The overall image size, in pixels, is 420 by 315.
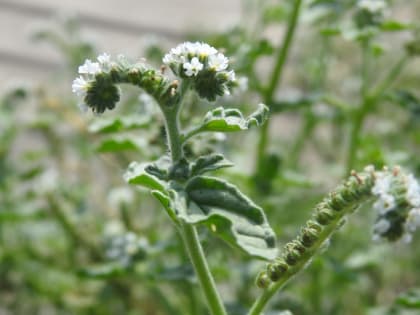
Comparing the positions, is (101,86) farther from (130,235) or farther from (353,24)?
(353,24)

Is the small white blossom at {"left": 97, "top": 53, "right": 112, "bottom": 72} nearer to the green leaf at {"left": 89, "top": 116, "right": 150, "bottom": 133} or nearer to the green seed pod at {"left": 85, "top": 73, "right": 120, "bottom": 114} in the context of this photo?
the green seed pod at {"left": 85, "top": 73, "right": 120, "bottom": 114}

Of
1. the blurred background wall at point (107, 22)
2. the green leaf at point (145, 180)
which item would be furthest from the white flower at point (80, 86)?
the blurred background wall at point (107, 22)

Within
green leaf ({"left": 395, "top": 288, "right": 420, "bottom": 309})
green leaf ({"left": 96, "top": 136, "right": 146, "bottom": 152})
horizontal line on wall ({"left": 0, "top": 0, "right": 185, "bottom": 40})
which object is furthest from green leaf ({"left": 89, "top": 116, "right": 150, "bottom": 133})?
horizontal line on wall ({"left": 0, "top": 0, "right": 185, "bottom": 40})

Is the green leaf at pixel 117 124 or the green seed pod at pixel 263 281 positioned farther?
the green leaf at pixel 117 124

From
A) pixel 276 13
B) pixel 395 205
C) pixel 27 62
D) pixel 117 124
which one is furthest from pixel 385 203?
pixel 27 62

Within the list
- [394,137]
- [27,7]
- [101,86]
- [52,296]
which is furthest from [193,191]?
[27,7]

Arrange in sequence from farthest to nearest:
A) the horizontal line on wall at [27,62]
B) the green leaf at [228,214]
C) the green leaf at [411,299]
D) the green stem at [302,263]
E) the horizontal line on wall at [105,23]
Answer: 1. the horizontal line on wall at [105,23]
2. the horizontal line on wall at [27,62]
3. the green leaf at [411,299]
4. the green stem at [302,263]
5. the green leaf at [228,214]

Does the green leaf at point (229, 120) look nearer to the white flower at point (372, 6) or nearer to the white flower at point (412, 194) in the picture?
the white flower at point (412, 194)
